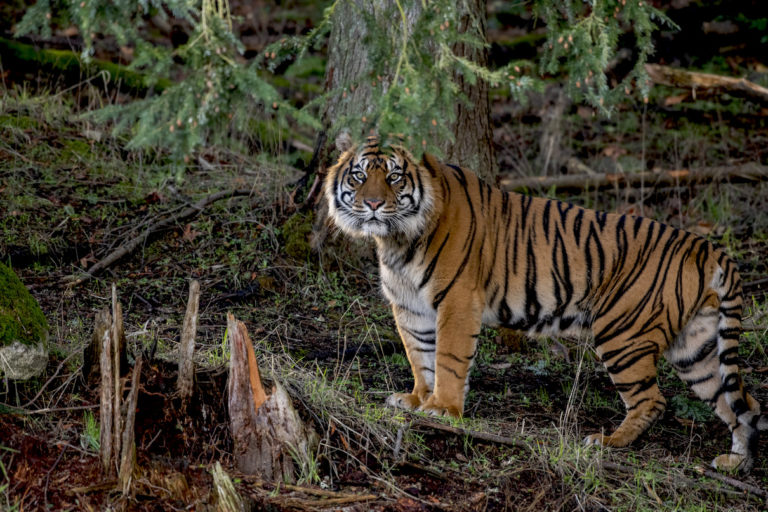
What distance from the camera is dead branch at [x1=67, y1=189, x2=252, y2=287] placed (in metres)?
5.76

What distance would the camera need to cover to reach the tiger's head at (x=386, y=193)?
185 inches

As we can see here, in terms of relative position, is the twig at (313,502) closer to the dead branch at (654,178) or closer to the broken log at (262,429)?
the broken log at (262,429)

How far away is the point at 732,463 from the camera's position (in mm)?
4285

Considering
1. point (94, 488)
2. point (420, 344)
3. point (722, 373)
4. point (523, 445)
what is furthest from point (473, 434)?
point (94, 488)

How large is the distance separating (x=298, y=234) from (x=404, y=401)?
1.95 m

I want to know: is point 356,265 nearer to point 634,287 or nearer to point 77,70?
point 634,287

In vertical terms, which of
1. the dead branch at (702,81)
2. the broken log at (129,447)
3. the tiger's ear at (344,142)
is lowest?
the broken log at (129,447)

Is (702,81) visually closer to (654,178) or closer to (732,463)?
(654,178)

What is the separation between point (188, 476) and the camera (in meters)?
3.37

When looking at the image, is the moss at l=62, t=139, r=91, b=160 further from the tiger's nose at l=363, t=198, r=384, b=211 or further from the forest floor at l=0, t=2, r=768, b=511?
the tiger's nose at l=363, t=198, r=384, b=211

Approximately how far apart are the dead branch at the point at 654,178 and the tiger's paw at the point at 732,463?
149 inches

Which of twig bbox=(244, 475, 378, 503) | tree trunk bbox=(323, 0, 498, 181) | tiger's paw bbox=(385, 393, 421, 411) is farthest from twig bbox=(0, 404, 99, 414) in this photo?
tree trunk bbox=(323, 0, 498, 181)

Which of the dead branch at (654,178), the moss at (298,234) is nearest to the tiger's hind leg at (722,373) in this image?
the moss at (298,234)

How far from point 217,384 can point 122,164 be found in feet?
13.4
